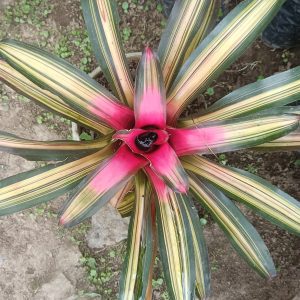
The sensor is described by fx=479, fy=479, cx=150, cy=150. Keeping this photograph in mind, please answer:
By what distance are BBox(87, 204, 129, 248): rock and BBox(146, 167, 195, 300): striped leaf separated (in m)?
1.01

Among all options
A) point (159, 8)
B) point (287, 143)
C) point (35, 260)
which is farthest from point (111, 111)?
point (35, 260)

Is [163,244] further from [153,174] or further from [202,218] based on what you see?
[202,218]

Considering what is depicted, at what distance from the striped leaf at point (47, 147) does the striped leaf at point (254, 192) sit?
29 centimetres

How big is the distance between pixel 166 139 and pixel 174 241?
31cm

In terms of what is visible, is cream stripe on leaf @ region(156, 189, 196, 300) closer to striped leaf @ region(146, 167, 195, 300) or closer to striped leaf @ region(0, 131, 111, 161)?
striped leaf @ region(146, 167, 195, 300)

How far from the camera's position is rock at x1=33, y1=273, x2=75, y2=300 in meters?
2.42

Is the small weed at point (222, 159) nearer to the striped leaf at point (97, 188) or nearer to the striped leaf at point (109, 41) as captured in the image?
the striped leaf at point (109, 41)

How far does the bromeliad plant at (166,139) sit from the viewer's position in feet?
3.92

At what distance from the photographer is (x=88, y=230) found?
238 cm

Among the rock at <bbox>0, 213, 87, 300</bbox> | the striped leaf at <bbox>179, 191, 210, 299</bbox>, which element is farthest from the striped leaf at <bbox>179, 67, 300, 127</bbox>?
the rock at <bbox>0, 213, 87, 300</bbox>

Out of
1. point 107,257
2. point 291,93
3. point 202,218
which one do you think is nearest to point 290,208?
point 291,93

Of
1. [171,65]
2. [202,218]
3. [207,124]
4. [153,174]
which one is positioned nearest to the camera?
[207,124]

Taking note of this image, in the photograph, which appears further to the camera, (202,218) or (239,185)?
(202,218)

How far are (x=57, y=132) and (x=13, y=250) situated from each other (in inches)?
25.2
